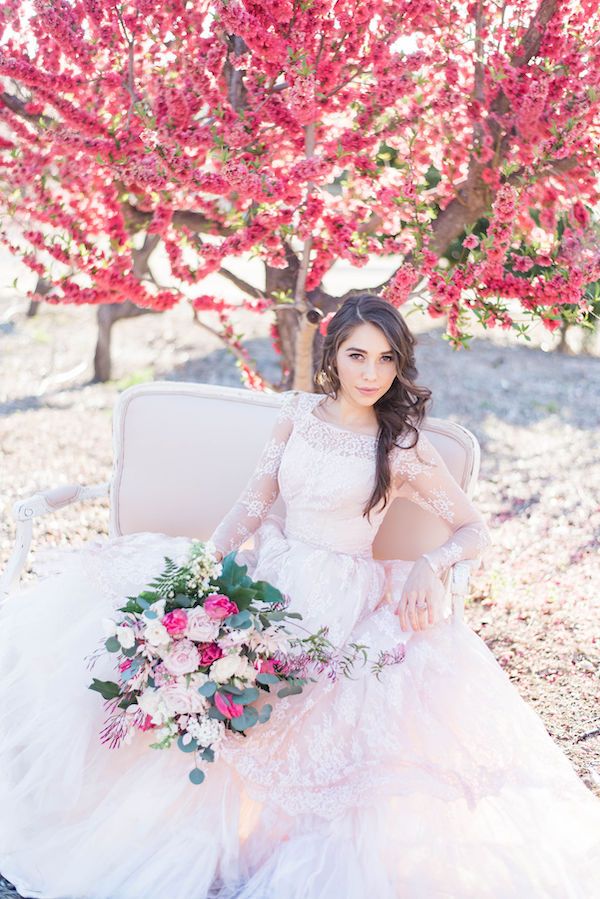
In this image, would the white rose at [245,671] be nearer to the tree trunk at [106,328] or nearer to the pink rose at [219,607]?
the pink rose at [219,607]

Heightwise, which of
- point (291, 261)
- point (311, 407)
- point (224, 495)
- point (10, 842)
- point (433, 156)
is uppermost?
point (433, 156)

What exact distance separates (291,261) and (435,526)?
6.24 feet

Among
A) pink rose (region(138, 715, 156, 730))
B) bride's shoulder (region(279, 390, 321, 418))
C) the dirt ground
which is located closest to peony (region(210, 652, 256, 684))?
pink rose (region(138, 715, 156, 730))

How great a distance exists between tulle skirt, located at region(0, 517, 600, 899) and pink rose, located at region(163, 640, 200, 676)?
0.32m

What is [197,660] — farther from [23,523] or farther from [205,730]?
[23,523]

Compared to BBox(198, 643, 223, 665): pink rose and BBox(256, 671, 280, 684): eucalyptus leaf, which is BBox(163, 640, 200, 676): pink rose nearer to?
BBox(198, 643, 223, 665): pink rose

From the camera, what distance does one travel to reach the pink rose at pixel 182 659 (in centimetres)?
248

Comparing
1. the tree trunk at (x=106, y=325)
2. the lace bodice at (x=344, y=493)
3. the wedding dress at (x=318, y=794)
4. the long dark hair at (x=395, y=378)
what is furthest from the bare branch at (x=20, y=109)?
the tree trunk at (x=106, y=325)

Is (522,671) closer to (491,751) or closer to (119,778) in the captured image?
(491,751)

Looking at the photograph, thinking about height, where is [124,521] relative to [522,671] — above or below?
above

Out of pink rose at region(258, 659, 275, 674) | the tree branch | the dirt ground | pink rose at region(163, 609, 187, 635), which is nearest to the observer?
pink rose at region(163, 609, 187, 635)

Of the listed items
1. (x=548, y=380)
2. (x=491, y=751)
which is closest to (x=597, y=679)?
(x=491, y=751)

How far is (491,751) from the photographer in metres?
2.65

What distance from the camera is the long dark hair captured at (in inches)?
125
